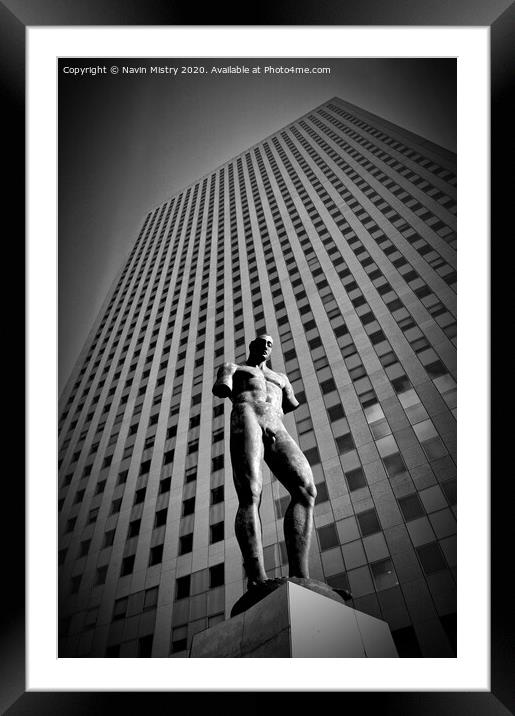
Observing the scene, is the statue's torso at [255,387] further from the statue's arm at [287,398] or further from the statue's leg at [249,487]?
the statue's leg at [249,487]

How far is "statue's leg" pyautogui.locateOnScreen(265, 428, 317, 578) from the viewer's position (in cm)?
612

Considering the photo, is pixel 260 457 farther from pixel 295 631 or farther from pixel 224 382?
pixel 295 631

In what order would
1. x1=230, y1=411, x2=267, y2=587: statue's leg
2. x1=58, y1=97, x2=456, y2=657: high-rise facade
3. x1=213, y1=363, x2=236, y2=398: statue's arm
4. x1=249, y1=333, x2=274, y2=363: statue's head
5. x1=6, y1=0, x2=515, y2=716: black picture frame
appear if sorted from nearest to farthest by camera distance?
x1=230, y1=411, x2=267, y2=587: statue's leg → x1=6, y1=0, x2=515, y2=716: black picture frame → x1=213, y1=363, x2=236, y2=398: statue's arm → x1=249, y1=333, x2=274, y2=363: statue's head → x1=58, y1=97, x2=456, y2=657: high-rise facade

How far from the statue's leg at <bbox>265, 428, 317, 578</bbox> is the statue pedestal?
2.00 feet

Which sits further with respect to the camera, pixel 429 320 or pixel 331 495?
pixel 429 320

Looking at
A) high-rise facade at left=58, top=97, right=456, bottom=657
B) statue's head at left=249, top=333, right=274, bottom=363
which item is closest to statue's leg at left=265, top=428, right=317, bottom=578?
statue's head at left=249, top=333, right=274, bottom=363

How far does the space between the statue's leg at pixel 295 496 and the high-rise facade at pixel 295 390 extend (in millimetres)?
17472

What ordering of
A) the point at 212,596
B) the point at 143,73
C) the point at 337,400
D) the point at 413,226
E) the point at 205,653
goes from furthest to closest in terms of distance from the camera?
1. the point at 413,226
2. the point at 337,400
3. the point at 212,596
4. the point at 143,73
5. the point at 205,653

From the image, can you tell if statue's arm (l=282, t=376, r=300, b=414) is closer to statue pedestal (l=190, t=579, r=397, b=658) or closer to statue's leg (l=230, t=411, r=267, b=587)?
statue's leg (l=230, t=411, r=267, b=587)

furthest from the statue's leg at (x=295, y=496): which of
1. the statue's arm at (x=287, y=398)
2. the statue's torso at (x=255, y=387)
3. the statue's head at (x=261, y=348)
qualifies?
the statue's head at (x=261, y=348)
